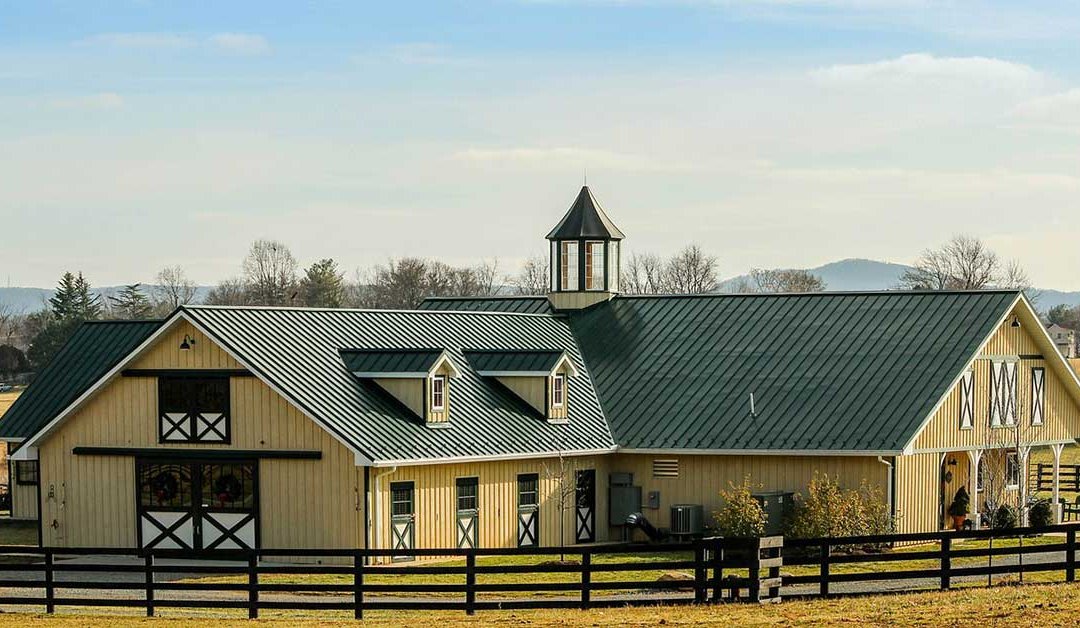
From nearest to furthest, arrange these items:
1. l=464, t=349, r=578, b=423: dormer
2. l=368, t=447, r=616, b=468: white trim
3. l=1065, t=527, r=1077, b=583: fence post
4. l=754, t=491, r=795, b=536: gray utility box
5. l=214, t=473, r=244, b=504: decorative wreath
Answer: l=1065, t=527, r=1077, b=583: fence post, l=368, t=447, r=616, b=468: white trim, l=214, t=473, r=244, b=504: decorative wreath, l=754, t=491, r=795, b=536: gray utility box, l=464, t=349, r=578, b=423: dormer

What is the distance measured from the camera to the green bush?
36.6m

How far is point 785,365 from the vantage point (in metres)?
41.9

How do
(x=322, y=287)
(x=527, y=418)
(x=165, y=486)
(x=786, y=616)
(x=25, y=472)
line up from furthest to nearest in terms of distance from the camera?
(x=322, y=287)
(x=25, y=472)
(x=527, y=418)
(x=165, y=486)
(x=786, y=616)

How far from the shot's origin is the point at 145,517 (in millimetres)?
36906

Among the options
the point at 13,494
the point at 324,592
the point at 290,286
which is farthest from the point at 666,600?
the point at 290,286

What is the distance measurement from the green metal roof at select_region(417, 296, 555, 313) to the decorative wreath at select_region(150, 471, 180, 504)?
15295 mm

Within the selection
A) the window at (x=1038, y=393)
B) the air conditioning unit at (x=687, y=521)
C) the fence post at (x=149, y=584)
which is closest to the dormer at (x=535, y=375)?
the air conditioning unit at (x=687, y=521)

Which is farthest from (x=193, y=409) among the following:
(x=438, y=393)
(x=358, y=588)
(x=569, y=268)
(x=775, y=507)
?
(x=569, y=268)

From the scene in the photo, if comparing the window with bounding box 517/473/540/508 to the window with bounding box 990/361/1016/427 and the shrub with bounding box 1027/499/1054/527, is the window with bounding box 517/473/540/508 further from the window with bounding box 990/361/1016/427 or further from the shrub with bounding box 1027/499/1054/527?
the shrub with bounding box 1027/499/1054/527

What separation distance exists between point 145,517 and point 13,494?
483 inches

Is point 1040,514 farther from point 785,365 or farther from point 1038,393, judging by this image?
point 785,365

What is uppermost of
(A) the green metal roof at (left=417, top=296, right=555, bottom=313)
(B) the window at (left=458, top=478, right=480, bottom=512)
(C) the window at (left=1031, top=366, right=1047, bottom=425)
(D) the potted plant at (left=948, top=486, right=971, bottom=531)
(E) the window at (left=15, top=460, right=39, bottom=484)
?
(A) the green metal roof at (left=417, top=296, right=555, bottom=313)

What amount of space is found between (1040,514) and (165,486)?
68.0ft

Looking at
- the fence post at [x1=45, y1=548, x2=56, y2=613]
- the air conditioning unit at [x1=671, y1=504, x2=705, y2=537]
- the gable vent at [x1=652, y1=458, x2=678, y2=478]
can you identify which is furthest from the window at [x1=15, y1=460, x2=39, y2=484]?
the fence post at [x1=45, y1=548, x2=56, y2=613]
